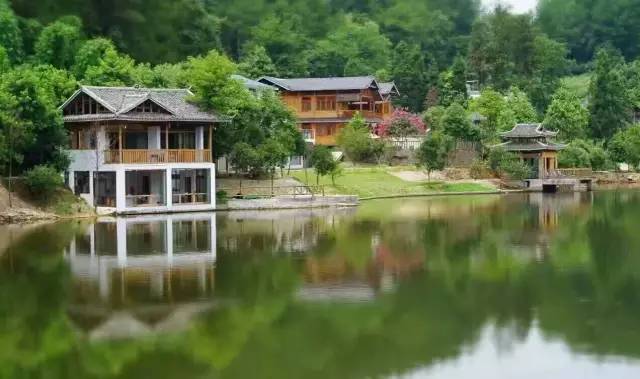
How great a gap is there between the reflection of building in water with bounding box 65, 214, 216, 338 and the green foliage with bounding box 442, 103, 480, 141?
26428 mm

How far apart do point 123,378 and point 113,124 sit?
92.1 ft

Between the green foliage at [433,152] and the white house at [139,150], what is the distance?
14.8m

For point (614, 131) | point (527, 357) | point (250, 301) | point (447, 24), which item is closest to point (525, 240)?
point (250, 301)

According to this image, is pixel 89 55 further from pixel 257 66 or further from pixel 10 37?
pixel 257 66

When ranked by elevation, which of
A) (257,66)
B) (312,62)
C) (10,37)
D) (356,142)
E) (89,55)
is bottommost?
(356,142)

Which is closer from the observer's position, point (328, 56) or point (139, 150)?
point (139, 150)

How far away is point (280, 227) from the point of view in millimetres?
33500

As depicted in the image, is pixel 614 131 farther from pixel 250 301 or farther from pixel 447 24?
pixel 250 301

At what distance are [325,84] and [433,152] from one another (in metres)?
16.6

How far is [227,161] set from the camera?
151 ft

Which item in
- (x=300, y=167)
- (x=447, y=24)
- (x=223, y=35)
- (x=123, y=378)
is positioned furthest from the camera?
(x=447, y=24)

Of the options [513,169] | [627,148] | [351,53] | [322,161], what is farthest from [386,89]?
[351,53]

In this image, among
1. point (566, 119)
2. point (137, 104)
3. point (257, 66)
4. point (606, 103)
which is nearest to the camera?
point (137, 104)

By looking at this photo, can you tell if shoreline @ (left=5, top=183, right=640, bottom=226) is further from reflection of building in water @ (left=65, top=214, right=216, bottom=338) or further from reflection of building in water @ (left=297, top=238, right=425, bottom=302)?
reflection of building in water @ (left=297, top=238, right=425, bottom=302)
